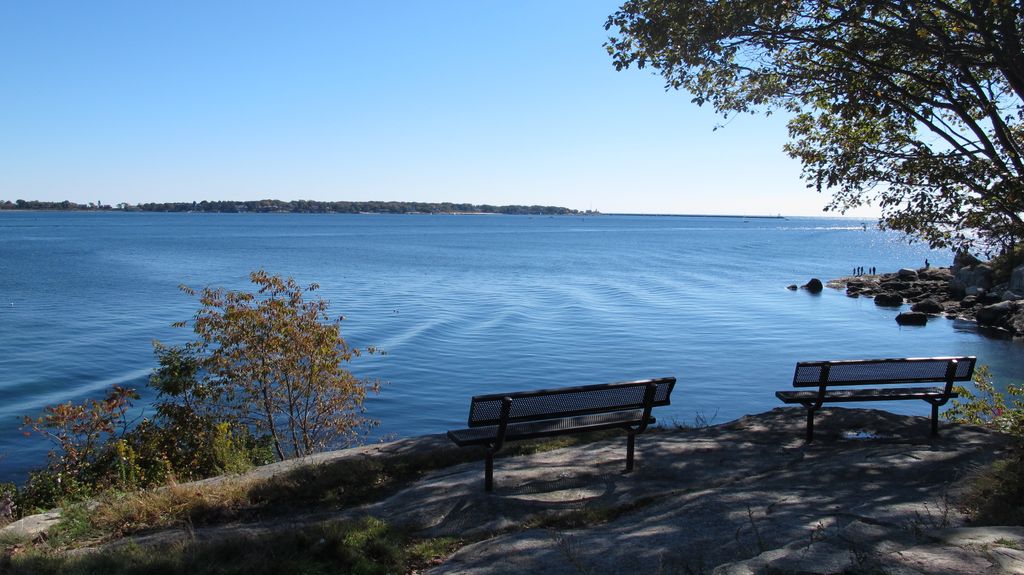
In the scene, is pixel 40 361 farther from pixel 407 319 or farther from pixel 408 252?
pixel 408 252

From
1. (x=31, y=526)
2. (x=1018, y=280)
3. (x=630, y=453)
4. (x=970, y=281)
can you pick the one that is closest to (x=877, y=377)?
(x=630, y=453)

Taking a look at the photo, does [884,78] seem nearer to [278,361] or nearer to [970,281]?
[278,361]

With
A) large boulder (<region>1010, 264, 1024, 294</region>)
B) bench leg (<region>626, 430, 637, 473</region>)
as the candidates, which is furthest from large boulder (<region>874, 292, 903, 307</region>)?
bench leg (<region>626, 430, 637, 473</region>)

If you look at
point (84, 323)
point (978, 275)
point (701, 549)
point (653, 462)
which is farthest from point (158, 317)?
point (978, 275)

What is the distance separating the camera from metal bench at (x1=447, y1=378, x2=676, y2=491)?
749 centimetres

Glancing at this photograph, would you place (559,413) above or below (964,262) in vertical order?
above

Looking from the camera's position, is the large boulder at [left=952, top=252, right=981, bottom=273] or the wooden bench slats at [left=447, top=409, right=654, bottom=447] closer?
the wooden bench slats at [left=447, top=409, right=654, bottom=447]

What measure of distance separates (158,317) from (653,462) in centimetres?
3249

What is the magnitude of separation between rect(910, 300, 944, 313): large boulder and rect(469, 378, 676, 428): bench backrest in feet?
139

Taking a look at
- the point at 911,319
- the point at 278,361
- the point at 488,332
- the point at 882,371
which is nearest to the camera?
the point at 882,371

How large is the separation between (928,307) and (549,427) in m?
43.6

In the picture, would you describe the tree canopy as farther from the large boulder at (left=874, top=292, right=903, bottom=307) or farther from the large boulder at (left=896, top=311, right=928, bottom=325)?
the large boulder at (left=874, top=292, right=903, bottom=307)

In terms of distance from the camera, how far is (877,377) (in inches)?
384

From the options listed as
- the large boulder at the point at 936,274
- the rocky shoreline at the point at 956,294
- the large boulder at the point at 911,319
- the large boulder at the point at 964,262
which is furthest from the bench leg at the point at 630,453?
the large boulder at the point at 936,274
